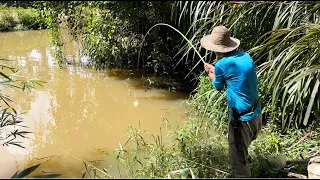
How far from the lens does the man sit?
8.93ft

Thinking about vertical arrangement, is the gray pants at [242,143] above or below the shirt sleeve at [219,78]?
below

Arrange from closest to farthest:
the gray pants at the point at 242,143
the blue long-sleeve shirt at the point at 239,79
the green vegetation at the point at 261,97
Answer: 1. the blue long-sleeve shirt at the point at 239,79
2. the gray pants at the point at 242,143
3. the green vegetation at the point at 261,97

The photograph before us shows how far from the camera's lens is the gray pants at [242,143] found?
2.82 metres

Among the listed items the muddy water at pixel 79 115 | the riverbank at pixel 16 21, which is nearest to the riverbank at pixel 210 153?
the muddy water at pixel 79 115

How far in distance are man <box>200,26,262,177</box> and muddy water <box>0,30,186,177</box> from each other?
1.27 m

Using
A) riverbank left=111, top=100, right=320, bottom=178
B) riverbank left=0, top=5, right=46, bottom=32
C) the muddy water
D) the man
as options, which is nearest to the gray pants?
the man

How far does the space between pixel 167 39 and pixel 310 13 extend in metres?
3.94

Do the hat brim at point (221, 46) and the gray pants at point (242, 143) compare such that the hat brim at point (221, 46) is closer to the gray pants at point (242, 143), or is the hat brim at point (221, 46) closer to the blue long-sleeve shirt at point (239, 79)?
the blue long-sleeve shirt at point (239, 79)

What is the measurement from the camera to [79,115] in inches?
219

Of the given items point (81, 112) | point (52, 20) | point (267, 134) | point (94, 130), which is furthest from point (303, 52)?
point (52, 20)

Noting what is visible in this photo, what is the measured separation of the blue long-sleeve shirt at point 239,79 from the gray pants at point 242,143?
0.07m

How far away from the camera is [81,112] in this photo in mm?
5691

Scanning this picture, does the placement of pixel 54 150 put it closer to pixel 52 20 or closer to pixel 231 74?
pixel 231 74

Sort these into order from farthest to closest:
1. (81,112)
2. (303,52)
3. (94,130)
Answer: (81,112) < (94,130) < (303,52)
